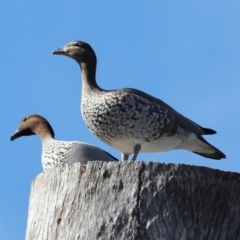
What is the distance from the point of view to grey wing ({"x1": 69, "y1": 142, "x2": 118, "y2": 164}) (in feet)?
26.9

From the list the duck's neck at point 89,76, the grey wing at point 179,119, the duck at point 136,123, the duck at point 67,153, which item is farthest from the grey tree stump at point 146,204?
the duck's neck at point 89,76

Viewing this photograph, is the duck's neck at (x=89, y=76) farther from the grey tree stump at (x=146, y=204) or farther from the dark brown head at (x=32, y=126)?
the grey tree stump at (x=146, y=204)

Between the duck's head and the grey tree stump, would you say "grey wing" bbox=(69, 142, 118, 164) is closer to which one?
the duck's head

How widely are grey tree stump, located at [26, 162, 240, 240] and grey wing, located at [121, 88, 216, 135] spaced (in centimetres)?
428

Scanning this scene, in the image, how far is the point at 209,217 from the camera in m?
4.34

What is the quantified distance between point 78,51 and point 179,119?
1475 millimetres

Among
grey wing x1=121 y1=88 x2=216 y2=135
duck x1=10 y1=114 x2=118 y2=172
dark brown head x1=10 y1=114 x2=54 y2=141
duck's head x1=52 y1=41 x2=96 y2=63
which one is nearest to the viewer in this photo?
duck x1=10 y1=114 x2=118 y2=172

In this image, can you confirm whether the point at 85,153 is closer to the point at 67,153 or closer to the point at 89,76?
the point at 67,153

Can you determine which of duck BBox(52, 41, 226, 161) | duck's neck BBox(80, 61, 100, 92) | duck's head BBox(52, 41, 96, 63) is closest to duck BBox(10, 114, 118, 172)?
duck BBox(52, 41, 226, 161)

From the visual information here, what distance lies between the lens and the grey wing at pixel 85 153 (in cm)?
821

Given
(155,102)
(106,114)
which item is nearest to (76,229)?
(106,114)

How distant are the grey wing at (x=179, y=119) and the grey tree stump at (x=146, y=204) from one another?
4.28 m

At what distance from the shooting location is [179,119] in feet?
29.5

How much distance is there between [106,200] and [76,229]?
0.75 ft
